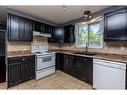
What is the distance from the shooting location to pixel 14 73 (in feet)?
8.93

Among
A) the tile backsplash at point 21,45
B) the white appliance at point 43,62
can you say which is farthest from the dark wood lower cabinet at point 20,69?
the tile backsplash at point 21,45

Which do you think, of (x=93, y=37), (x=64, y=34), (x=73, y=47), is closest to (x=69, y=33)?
(x=64, y=34)

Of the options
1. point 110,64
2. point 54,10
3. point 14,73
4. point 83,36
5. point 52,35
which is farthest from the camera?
point 52,35

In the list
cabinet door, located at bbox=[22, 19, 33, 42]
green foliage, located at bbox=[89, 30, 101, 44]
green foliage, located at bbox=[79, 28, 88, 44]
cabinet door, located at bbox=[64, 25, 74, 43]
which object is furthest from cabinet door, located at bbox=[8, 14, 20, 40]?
green foliage, located at bbox=[89, 30, 101, 44]

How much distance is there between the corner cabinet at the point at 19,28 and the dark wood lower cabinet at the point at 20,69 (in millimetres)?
667

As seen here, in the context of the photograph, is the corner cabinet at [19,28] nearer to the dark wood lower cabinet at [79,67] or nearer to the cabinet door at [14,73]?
the cabinet door at [14,73]

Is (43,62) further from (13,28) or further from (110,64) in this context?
(110,64)

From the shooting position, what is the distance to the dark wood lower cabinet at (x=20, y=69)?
2.65 metres

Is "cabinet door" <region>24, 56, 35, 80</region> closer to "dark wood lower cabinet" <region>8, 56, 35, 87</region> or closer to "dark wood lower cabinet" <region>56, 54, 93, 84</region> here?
"dark wood lower cabinet" <region>8, 56, 35, 87</region>

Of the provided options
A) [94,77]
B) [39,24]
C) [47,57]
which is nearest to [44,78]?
[47,57]

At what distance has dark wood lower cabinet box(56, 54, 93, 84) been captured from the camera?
2.89 m

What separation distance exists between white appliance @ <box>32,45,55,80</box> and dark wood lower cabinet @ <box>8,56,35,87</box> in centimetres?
16

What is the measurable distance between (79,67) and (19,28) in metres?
2.25

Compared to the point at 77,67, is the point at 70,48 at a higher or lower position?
higher
